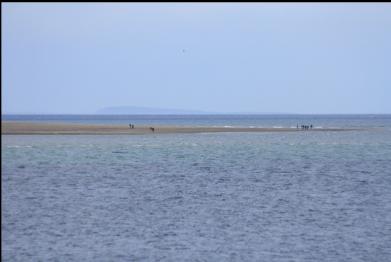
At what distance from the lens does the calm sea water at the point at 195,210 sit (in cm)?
1878

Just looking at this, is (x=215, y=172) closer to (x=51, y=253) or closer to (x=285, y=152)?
(x=285, y=152)

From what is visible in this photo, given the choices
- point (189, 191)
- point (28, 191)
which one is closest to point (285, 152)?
point (189, 191)

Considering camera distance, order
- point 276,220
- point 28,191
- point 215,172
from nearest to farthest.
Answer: point 276,220, point 28,191, point 215,172

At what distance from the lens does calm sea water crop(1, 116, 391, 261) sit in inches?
739

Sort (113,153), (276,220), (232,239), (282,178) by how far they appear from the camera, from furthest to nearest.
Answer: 1. (113,153)
2. (282,178)
3. (276,220)
4. (232,239)

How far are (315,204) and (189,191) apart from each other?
21.8 ft

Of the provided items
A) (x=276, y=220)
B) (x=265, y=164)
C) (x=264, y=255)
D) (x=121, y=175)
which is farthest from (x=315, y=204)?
(x=265, y=164)

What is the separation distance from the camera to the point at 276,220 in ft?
77.6

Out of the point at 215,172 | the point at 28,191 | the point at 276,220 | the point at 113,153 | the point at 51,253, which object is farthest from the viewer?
the point at 113,153

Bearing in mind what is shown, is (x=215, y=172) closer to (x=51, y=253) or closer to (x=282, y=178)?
(x=282, y=178)

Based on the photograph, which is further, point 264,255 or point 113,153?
point 113,153

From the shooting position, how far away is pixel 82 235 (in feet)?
68.2

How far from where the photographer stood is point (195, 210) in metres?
25.9

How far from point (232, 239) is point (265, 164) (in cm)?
2751
